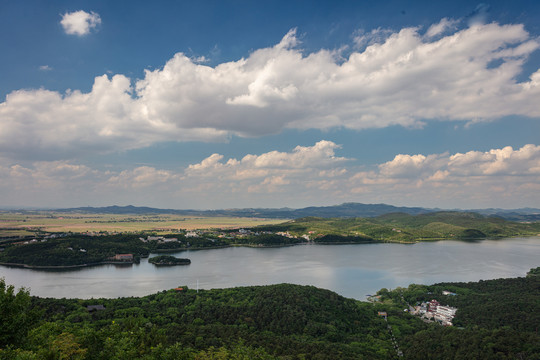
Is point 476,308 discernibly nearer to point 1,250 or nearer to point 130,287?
point 130,287

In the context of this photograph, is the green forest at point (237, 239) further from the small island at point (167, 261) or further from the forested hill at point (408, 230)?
the small island at point (167, 261)

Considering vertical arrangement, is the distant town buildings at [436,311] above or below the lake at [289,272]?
above

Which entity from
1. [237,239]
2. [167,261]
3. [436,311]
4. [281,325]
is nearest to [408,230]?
[237,239]

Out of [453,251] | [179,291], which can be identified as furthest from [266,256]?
[453,251]

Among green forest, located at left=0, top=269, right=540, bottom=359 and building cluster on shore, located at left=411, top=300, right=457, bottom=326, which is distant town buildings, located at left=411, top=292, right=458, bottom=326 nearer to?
building cluster on shore, located at left=411, top=300, right=457, bottom=326

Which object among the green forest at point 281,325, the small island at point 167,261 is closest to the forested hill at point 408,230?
the small island at point 167,261

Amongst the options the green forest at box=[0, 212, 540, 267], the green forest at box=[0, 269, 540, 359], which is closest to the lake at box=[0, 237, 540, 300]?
the green forest at box=[0, 212, 540, 267]

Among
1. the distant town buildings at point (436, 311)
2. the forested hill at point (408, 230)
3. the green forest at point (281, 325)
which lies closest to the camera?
the green forest at point (281, 325)
